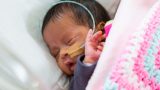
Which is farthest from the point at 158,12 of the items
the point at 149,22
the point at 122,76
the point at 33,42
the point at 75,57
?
the point at 33,42

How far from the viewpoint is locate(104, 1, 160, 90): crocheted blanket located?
78cm

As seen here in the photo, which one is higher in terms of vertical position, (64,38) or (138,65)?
(138,65)

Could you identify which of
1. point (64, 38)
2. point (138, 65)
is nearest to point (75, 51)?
point (64, 38)

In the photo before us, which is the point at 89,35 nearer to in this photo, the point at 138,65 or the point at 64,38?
the point at 64,38

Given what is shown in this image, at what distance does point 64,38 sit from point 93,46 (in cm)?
16

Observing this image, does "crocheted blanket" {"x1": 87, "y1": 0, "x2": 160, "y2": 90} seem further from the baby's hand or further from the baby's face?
the baby's face

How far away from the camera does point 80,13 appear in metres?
1.19

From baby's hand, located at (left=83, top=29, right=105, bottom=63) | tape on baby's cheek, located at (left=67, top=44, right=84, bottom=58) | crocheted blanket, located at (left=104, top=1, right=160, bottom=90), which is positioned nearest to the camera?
crocheted blanket, located at (left=104, top=1, right=160, bottom=90)

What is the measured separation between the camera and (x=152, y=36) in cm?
85

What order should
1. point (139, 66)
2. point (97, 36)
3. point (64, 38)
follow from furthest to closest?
point (64, 38)
point (97, 36)
point (139, 66)

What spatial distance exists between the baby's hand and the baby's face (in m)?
0.09

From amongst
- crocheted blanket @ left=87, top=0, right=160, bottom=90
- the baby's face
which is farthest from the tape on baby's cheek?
crocheted blanket @ left=87, top=0, right=160, bottom=90

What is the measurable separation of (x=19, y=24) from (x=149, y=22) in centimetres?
47

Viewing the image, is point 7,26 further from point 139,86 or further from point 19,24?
point 139,86
